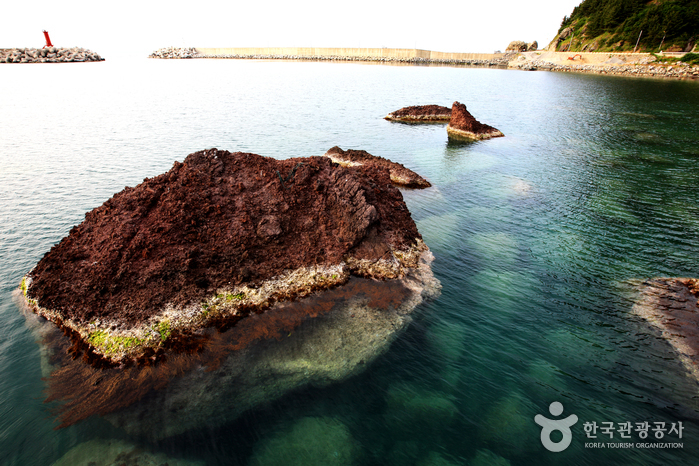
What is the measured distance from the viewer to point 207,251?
1532 centimetres

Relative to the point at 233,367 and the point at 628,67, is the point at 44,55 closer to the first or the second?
the point at 233,367

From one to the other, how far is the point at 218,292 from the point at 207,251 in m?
2.05

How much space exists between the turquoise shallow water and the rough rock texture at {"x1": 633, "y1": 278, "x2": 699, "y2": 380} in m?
0.55

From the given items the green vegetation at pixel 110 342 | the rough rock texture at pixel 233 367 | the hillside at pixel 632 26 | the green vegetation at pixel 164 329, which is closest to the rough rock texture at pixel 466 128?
Result: the rough rock texture at pixel 233 367

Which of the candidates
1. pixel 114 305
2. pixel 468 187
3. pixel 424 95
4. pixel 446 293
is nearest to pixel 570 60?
pixel 424 95

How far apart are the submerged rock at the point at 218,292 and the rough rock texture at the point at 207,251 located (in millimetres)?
57

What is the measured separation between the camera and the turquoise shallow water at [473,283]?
10391 mm

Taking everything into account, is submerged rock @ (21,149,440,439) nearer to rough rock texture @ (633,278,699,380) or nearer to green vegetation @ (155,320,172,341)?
green vegetation @ (155,320,172,341)

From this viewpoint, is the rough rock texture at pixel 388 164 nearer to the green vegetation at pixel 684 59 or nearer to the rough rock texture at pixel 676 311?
the rough rock texture at pixel 676 311

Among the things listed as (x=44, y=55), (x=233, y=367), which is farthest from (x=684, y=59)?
(x=44, y=55)

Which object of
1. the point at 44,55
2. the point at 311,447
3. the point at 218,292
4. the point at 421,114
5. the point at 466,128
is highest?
the point at 44,55

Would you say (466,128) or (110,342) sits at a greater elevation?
(466,128)

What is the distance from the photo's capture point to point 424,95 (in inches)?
3524

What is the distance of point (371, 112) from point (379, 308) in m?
57.9
